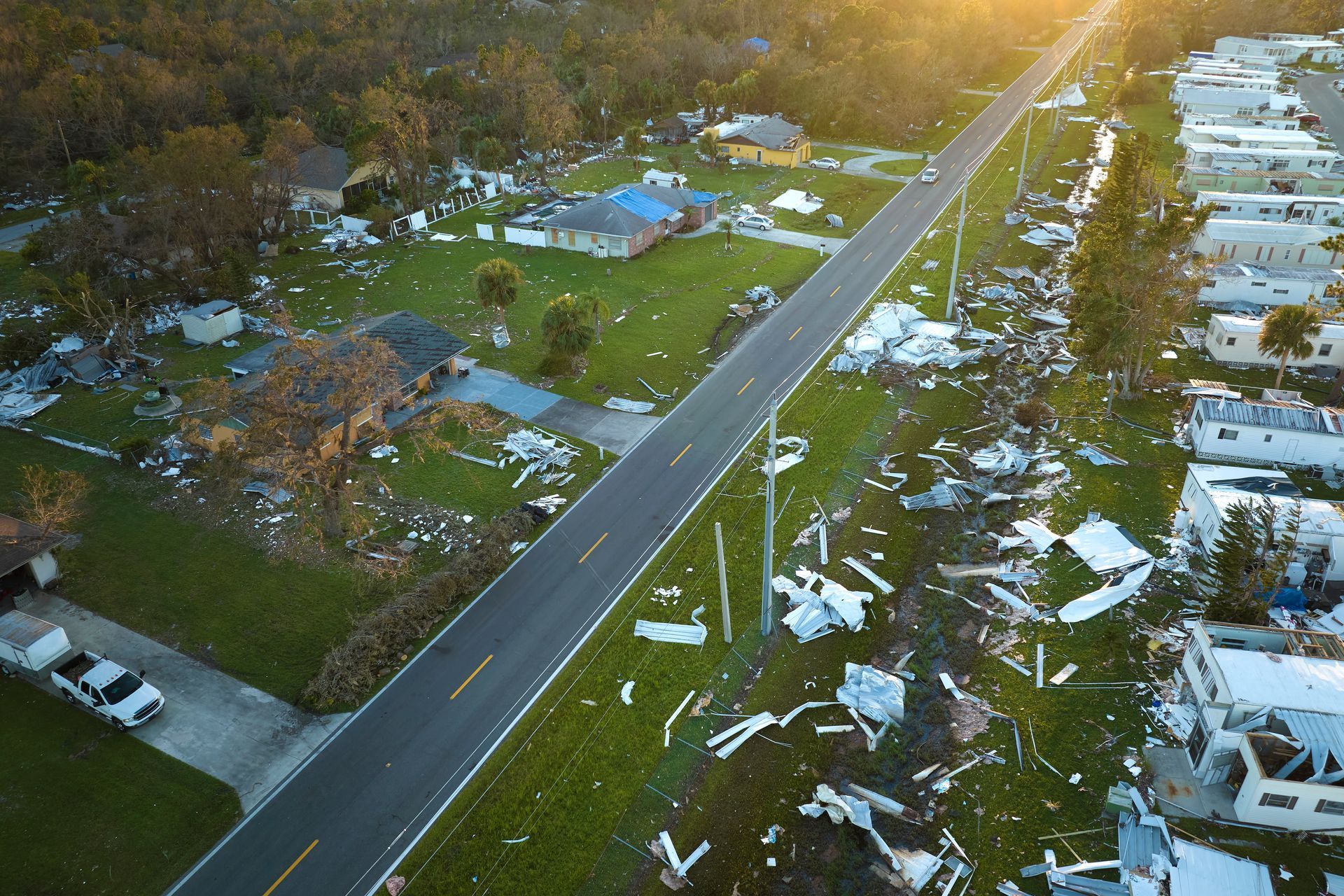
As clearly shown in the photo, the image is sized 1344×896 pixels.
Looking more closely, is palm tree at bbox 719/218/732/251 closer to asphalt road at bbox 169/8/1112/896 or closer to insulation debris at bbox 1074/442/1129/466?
asphalt road at bbox 169/8/1112/896

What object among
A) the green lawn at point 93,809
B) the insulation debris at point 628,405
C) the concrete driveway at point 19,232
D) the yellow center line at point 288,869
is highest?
the concrete driveway at point 19,232

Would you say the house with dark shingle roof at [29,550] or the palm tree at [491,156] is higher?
the palm tree at [491,156]

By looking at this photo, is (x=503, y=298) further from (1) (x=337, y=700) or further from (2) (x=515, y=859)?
(2) (x=515, y=859)

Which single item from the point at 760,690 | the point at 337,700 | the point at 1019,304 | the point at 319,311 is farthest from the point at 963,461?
the point at 319,311

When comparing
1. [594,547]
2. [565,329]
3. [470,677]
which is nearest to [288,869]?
[470,677]

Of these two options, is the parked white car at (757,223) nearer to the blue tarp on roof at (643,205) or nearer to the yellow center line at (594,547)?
→ the blue tarp on roof at (643,205)

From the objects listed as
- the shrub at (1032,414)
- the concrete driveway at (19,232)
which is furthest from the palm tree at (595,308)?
the concrete driveway at (19,232)
